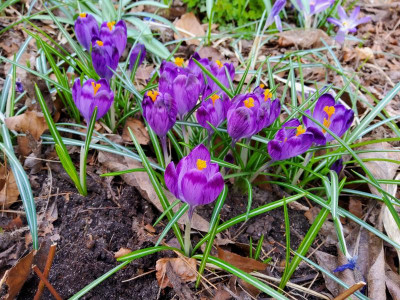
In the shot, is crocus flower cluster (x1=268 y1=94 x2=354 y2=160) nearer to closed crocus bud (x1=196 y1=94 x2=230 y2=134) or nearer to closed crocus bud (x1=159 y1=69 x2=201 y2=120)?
closed crocus bud (x1=196 y1=94 x2=230 y2=134)

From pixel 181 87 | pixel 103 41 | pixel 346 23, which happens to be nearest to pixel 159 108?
pixel 181 87

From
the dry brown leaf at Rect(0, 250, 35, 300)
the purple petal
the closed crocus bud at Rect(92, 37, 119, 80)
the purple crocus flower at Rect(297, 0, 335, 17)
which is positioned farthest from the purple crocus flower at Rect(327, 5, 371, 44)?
the dry brown leaf at Rect(0, 250, 35, 300)

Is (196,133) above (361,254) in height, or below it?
above

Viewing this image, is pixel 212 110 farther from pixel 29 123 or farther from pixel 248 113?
pixel 29 123

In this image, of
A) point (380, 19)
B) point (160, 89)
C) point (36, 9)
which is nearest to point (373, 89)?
point (380, 19)

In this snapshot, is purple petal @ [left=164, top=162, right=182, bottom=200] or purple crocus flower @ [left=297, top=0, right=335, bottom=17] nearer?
purple petal @ [left=164, top=162, right=182, bottom=200]

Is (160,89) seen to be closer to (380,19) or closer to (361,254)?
(361,254)
